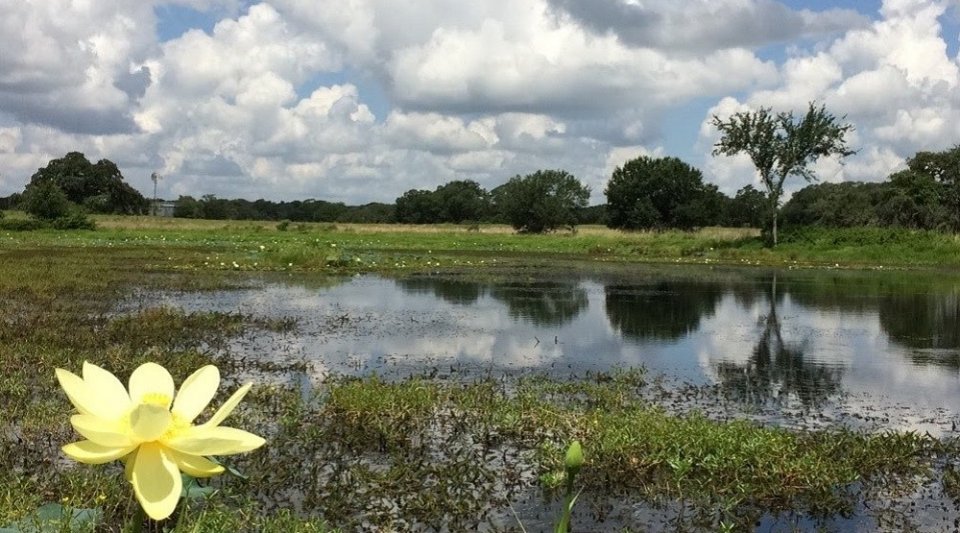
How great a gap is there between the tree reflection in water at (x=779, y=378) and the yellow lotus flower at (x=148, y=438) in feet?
26.4

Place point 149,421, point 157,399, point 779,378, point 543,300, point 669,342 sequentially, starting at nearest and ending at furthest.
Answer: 1. point 149,421
2. point 157,399
3. point 779,378
4. point 669,342
5. point 543,300

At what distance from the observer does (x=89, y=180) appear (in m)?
77.1

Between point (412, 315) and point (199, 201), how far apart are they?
86234 millimetres

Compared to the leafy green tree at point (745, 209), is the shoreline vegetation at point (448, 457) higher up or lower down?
lower down

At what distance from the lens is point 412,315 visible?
1530 cm

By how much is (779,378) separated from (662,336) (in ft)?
11.4

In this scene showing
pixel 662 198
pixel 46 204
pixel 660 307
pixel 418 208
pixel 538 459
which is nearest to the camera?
pixel 538 459

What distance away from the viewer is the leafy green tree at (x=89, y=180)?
75.4 metres

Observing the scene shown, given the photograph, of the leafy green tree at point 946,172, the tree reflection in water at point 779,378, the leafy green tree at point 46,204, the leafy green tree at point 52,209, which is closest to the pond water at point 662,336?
the tree reflection in water at point 779,378

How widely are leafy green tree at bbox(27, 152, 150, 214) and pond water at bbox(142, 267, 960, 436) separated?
2445 inches

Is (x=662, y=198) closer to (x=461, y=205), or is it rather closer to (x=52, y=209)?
(x=461, y=205)

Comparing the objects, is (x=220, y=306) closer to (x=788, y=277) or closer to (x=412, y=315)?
(x=412, y=315)

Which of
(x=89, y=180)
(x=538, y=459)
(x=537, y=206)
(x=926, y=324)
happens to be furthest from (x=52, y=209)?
(x=538, y=459)

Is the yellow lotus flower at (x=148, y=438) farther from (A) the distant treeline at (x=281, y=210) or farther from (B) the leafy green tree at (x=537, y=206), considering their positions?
(A) the distant treeline at (x=281, y=210)
